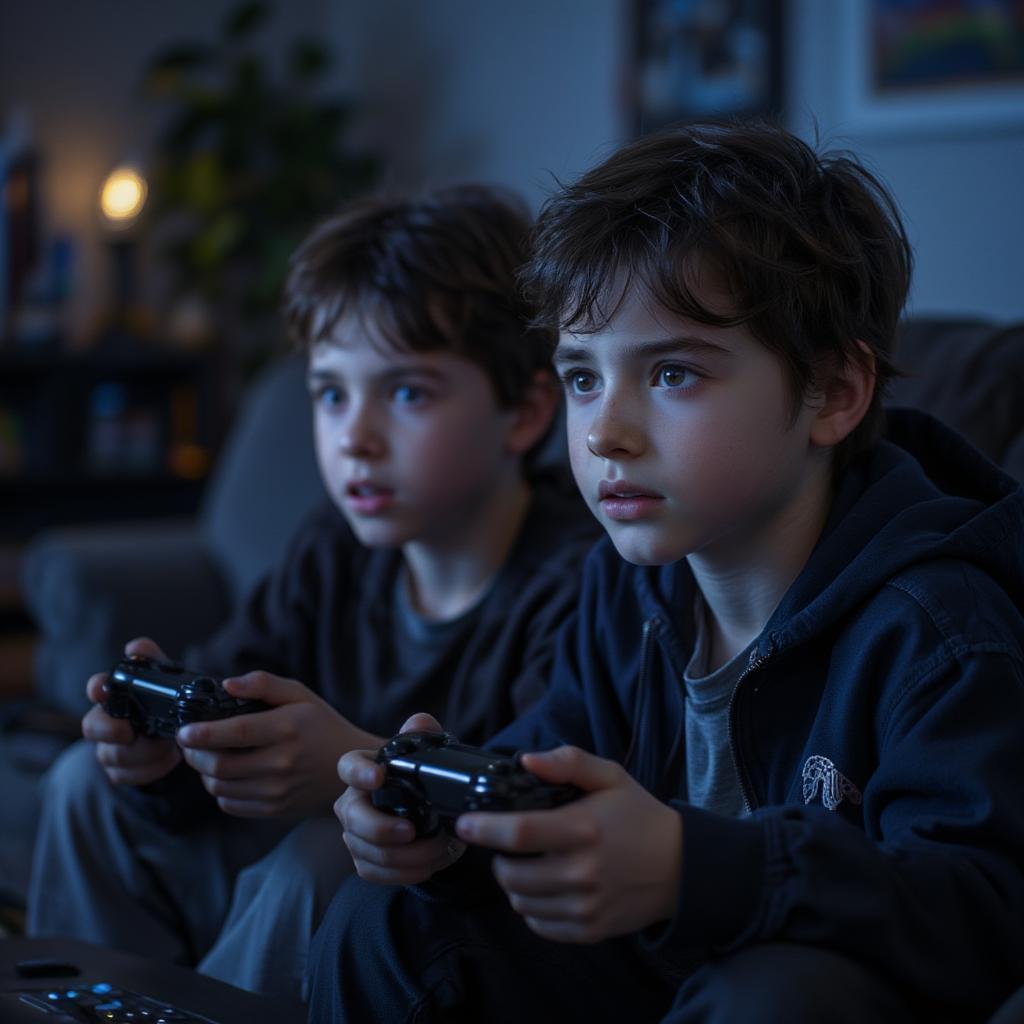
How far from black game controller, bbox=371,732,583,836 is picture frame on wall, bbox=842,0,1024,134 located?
2.12 m

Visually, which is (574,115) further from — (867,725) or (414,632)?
(867,725)

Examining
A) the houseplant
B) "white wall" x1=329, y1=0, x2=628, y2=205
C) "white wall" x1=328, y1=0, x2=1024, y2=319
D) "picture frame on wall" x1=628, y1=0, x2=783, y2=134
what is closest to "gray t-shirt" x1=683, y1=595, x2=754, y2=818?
"white wall" x1=328, y1=0, x2=1024, y2=319

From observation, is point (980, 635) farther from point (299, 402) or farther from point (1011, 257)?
point (1011, 257)

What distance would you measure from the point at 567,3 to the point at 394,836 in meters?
2.81

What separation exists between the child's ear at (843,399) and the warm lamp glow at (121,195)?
8.87 feet

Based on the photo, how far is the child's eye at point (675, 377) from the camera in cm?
84

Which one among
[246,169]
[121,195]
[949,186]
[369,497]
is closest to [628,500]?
[369,497]

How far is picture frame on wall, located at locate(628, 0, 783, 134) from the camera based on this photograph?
279 cm

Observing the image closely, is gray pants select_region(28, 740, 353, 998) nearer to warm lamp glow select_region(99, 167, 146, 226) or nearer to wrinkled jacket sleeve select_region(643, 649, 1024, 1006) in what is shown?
wrinkled jacket sleeve select_region(643, 649, 1024, 1006)

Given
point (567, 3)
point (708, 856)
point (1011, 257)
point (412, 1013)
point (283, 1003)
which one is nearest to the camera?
point (708, 856)

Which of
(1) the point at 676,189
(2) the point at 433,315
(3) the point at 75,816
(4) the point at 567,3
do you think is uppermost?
(4) the point at 567,3

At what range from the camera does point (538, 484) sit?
1.38 m

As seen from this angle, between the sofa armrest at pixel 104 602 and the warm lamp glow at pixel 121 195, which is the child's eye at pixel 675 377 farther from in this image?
the warm lamp glow at pixel 121 195

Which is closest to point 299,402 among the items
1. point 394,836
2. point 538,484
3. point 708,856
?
point 538,484
